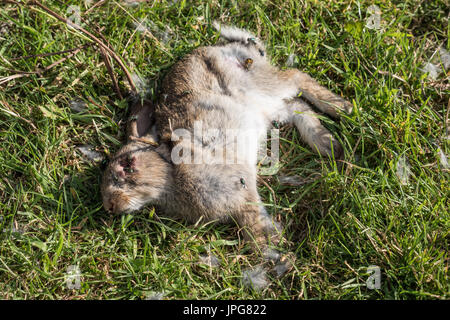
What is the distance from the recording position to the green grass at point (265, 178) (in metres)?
3.65

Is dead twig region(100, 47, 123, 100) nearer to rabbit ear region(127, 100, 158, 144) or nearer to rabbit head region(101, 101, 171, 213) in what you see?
rabbit ear region(127, 100, 158, 144)

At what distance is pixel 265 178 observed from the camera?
414cm

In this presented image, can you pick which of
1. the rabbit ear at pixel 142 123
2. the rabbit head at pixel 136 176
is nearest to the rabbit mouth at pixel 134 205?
the rabbit head at pixel 136 176

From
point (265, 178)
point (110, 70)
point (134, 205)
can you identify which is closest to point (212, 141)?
point (265, 178)

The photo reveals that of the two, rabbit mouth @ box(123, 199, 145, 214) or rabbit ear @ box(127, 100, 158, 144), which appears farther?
rabbit ear @ box(127, 100, 158, 144)

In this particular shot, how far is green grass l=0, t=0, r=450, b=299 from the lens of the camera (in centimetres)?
365

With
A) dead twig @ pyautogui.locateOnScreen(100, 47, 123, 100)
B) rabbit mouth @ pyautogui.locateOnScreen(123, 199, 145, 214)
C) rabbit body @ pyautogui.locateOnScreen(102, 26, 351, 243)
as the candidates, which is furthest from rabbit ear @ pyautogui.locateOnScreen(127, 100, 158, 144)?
rabbit mouth @ pyautogui.locateOnScreen(123, 199, 145, 214)

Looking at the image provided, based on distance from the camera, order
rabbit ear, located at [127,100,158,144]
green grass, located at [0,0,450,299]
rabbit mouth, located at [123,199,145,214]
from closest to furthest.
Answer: green grass, located at [0,0,450,299] < rabbit mouth, located at [123,199,145,214] < rabbit ear, located at [127,100,158,144]

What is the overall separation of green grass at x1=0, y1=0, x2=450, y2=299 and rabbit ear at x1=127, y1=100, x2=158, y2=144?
28 centimetres

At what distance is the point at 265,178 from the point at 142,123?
131 cm

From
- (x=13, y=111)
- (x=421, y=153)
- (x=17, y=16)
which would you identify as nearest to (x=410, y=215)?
(x=421, y=153)

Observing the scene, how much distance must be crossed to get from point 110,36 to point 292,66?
1991 millimetres

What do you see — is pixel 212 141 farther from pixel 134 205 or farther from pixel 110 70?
pixel 110 70

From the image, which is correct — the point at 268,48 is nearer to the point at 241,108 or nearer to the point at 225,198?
the point at 241,108
